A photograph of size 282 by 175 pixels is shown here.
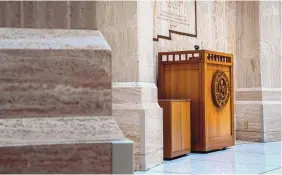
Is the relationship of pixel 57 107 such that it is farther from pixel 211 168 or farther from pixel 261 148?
pixel 261 148

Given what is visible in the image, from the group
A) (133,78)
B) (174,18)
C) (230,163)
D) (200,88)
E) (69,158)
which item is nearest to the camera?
(69,158)

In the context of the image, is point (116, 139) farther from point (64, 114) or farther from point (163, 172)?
point (163, 172)

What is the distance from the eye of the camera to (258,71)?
20.5ft

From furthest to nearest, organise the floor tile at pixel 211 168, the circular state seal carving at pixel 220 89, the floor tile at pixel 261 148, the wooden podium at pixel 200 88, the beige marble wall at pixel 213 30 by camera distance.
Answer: the beige marble wall at pixel 213 30
the floor tile at pixel 261 148
the circular state seal carving at pixel 220 89
the wooden podium at pixel 200 88
the floor tile at pixel 211 168

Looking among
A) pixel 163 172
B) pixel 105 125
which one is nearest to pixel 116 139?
pixel 105 125

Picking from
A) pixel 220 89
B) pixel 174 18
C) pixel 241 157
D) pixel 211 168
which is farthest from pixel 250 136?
pixel 211 168

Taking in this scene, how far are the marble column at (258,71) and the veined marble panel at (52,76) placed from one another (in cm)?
490

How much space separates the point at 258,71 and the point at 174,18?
61.8 inches

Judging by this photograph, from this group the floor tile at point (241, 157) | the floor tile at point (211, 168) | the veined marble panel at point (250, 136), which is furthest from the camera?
the veined marble panel at point (250, 136)

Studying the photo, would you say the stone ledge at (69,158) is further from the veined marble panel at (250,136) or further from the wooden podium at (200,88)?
the veined marble panel at (250,136)

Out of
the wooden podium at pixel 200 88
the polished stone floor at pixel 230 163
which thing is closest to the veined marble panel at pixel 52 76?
the polished stone floor at pixel 230 163

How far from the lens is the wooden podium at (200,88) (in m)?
4.80

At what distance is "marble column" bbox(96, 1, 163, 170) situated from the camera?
387 cm

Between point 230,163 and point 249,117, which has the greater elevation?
point 249,117
